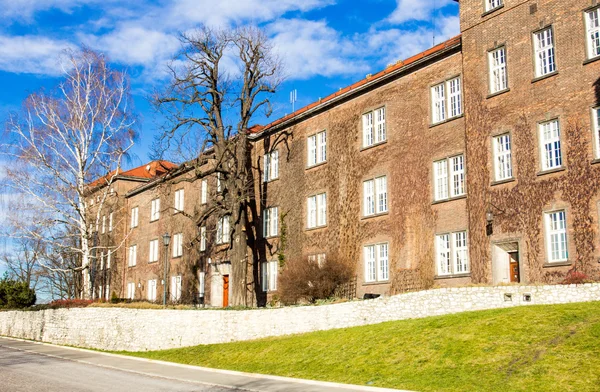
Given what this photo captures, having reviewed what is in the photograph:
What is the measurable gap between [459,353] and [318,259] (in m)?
17.4

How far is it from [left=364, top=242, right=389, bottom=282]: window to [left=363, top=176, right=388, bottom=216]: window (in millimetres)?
1683

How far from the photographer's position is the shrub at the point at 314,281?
30312 mm

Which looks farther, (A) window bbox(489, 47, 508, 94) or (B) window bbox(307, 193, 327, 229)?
(B) window bbox(307, 193, 327, 229)

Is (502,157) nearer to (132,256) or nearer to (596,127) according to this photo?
(596,127)

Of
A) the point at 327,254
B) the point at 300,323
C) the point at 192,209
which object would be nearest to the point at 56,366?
the point at 300,323

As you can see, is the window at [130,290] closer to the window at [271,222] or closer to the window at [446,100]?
the window at [271,222]

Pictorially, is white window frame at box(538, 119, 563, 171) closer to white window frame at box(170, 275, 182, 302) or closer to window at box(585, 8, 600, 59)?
window at box(585, 8, 600, 59)

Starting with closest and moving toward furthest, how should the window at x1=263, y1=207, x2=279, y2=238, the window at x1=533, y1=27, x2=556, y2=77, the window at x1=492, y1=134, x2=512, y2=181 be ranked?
the window at x1=533, y1=27, x2=556, y2=77, the window at x1=492, y1=134, x2=512, y2=181, the window at x1=263, y1=207, x2=279, y2=238

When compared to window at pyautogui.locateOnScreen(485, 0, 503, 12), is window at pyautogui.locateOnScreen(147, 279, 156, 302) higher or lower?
lower

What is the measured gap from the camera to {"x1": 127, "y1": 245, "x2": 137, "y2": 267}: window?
54191 mm

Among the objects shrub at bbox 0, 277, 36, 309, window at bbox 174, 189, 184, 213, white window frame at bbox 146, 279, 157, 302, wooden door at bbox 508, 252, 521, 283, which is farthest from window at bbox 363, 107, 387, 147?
shrub at bbox 0, 277, 36, 309

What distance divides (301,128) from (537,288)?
19.8m

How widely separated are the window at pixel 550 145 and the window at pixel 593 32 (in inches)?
106

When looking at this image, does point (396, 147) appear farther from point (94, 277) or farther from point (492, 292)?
point (94, 277)
